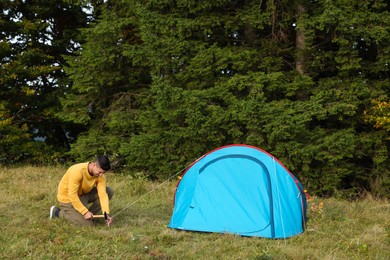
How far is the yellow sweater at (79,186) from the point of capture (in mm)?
6113

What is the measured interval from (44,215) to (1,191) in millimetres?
2490

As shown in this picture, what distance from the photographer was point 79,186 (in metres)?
6.34

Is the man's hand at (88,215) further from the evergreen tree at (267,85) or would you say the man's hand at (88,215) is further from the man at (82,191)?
the evergreen tree at (267,85)

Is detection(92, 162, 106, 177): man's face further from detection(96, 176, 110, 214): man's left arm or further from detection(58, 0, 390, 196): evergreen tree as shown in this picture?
detection(58, 0, 390, 196): evergreen tree

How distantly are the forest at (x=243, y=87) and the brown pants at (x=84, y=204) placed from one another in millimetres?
3794

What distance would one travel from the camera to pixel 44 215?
22.0 ft

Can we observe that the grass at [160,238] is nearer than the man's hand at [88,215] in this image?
Yes

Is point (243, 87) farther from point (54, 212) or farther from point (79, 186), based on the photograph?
point (54, 212)

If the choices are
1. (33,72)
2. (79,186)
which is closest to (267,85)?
(79,186)

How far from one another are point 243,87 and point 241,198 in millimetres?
4253

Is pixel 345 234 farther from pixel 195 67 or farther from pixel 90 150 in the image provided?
pixel 90 150

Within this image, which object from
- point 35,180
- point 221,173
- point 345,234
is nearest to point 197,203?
point 221,173

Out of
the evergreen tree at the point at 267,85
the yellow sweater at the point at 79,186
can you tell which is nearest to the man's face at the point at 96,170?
the yellow sweater at the point at 79,186

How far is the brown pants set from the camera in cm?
627
